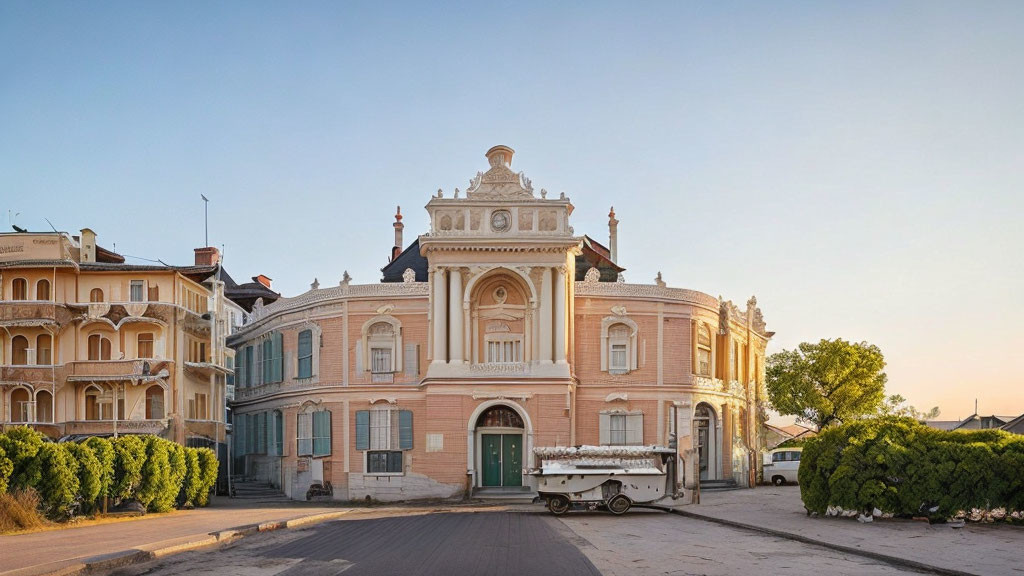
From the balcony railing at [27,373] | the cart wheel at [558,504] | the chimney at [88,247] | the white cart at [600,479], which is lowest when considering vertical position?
the cart wheel at [558,504]

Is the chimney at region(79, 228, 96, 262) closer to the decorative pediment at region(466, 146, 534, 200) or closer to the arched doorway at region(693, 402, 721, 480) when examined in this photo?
the decorative pediment at region(466, 146, 534, 200)

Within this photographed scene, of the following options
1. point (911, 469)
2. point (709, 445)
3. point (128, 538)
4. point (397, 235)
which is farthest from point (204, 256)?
point (911, 469)

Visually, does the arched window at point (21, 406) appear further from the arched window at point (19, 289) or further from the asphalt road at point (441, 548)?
the asphalt road at point (441, 548)

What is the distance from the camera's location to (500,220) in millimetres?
44250

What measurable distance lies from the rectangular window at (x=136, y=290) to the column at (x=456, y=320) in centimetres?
1513

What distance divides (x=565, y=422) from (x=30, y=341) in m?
24.4

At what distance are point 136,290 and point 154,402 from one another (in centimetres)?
530

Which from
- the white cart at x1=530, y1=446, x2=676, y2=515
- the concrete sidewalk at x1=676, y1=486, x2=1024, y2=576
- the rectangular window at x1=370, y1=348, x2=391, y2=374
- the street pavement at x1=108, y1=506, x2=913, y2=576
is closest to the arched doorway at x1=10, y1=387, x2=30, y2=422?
the rectangular window at x1=370, y1=348, x2=391, y2=374

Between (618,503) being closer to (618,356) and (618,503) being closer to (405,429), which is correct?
(618,356)

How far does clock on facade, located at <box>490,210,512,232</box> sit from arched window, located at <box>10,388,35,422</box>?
22209 mm

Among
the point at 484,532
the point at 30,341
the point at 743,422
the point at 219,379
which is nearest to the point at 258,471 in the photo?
the point at 219,379

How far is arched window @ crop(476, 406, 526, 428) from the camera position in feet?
144

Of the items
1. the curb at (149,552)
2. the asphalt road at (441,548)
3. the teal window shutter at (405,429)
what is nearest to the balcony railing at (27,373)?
the teal window shutter at (405,429)

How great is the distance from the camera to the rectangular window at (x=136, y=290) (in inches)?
1861
